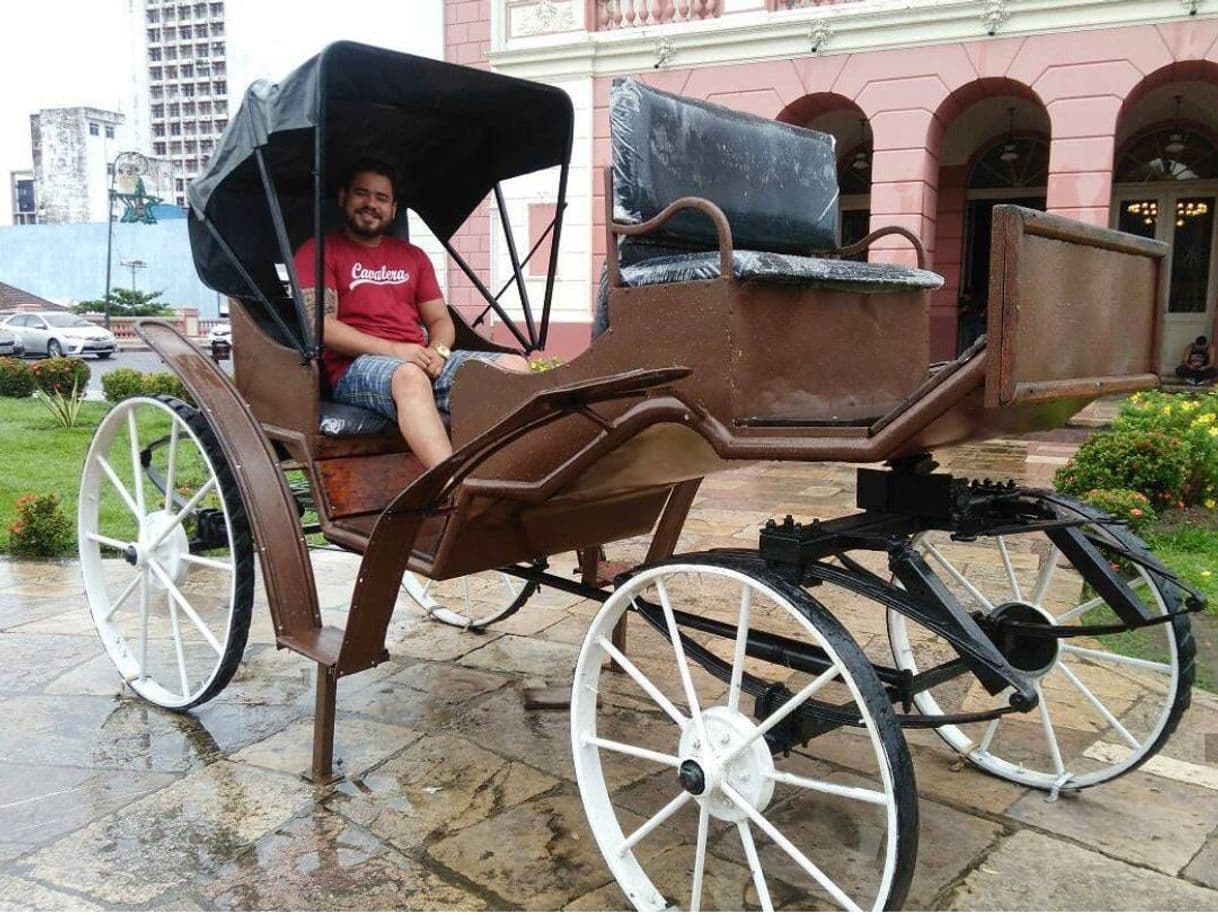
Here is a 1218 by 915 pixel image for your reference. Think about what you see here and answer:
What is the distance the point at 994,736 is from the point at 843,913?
1248mm

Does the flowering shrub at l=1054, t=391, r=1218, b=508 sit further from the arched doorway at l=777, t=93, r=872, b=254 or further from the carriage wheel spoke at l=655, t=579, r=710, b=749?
the arched doorway at l=777, t=93, r=872, b=254

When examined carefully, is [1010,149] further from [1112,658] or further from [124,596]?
[124,596]

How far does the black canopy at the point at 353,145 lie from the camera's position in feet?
10.6

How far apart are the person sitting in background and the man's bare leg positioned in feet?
49.1

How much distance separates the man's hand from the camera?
3.50 metres

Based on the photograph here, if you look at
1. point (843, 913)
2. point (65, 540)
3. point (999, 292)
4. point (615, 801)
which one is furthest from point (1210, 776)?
point (65, 540)

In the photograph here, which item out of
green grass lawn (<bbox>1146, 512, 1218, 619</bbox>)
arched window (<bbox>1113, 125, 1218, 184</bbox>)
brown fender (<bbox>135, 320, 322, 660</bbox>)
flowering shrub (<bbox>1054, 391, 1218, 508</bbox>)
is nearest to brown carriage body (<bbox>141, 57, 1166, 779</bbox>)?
brown fender (<bbox>135, 320, 322, 660</bbox>)

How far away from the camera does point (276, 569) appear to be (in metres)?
3.23

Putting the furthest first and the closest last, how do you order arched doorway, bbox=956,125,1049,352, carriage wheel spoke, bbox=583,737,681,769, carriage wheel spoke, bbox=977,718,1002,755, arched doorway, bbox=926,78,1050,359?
arched doorway, bbox=956,125,1049,352 → arched doorway, bbox=926,78,1050,359 → carriage wheel spoke, bbox=977,718,1002,755 → carriage wheel spoke, bbox=583,737,681,769

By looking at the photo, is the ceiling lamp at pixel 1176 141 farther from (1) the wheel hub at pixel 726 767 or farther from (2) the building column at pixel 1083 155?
(1) the wheel hub at pixel 726 767

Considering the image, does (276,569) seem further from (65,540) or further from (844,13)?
(844,13)

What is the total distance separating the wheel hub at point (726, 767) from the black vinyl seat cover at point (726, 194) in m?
0.99

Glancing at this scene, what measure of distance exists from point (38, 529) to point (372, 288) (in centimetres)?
360

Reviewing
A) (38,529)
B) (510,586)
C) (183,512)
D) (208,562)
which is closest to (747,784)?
(208,562)
